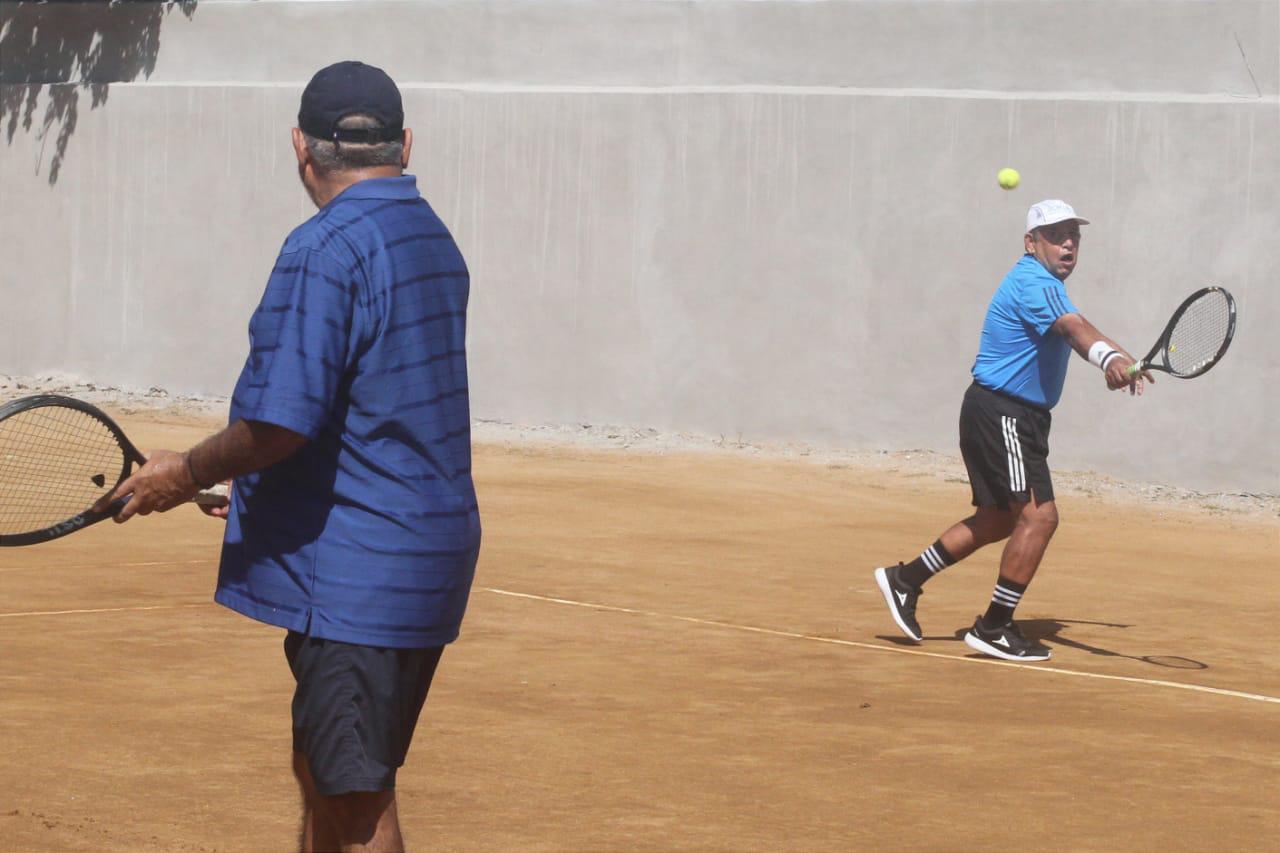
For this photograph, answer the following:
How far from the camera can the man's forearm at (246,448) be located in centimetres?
337

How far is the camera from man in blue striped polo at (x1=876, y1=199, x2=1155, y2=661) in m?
7.88

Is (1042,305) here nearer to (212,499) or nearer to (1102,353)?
(1102,353)

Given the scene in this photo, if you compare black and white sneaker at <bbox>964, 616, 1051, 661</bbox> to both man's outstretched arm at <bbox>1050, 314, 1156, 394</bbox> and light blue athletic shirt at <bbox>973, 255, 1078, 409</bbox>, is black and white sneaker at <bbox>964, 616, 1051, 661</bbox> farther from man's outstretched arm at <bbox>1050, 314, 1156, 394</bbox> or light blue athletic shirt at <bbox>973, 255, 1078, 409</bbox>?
man's outstretched arm at <bbox>1050, 314, 1156, 394</bbox>

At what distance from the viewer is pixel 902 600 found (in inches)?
323

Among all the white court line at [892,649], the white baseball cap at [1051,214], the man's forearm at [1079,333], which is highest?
the white baseball cap at [1051,214]

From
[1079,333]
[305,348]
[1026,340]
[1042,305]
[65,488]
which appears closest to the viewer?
[305,348]

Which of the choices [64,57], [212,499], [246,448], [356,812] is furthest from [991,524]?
Answer: [64,57]

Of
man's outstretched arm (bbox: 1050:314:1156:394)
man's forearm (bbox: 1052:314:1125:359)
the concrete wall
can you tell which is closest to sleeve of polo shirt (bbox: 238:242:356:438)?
man's outstretched arm (bbox: 1050:314:1156:394)

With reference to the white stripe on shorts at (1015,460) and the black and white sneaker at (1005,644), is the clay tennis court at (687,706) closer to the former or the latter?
the black and white sneaker at (1005,644)

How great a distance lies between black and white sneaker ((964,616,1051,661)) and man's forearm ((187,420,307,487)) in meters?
4.99

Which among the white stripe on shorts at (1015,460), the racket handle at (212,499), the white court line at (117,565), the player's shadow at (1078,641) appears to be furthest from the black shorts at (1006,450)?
the racket handle at (212,499)

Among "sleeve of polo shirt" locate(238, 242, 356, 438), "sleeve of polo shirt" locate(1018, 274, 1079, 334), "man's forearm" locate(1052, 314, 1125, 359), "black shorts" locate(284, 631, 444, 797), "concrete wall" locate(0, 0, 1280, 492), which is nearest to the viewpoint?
"sleeve of polo shirt" locate(238, 242, 356, 438)

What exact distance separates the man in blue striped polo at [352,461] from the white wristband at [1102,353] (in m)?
4.42

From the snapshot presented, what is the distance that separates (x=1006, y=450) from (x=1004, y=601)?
2.01ft
